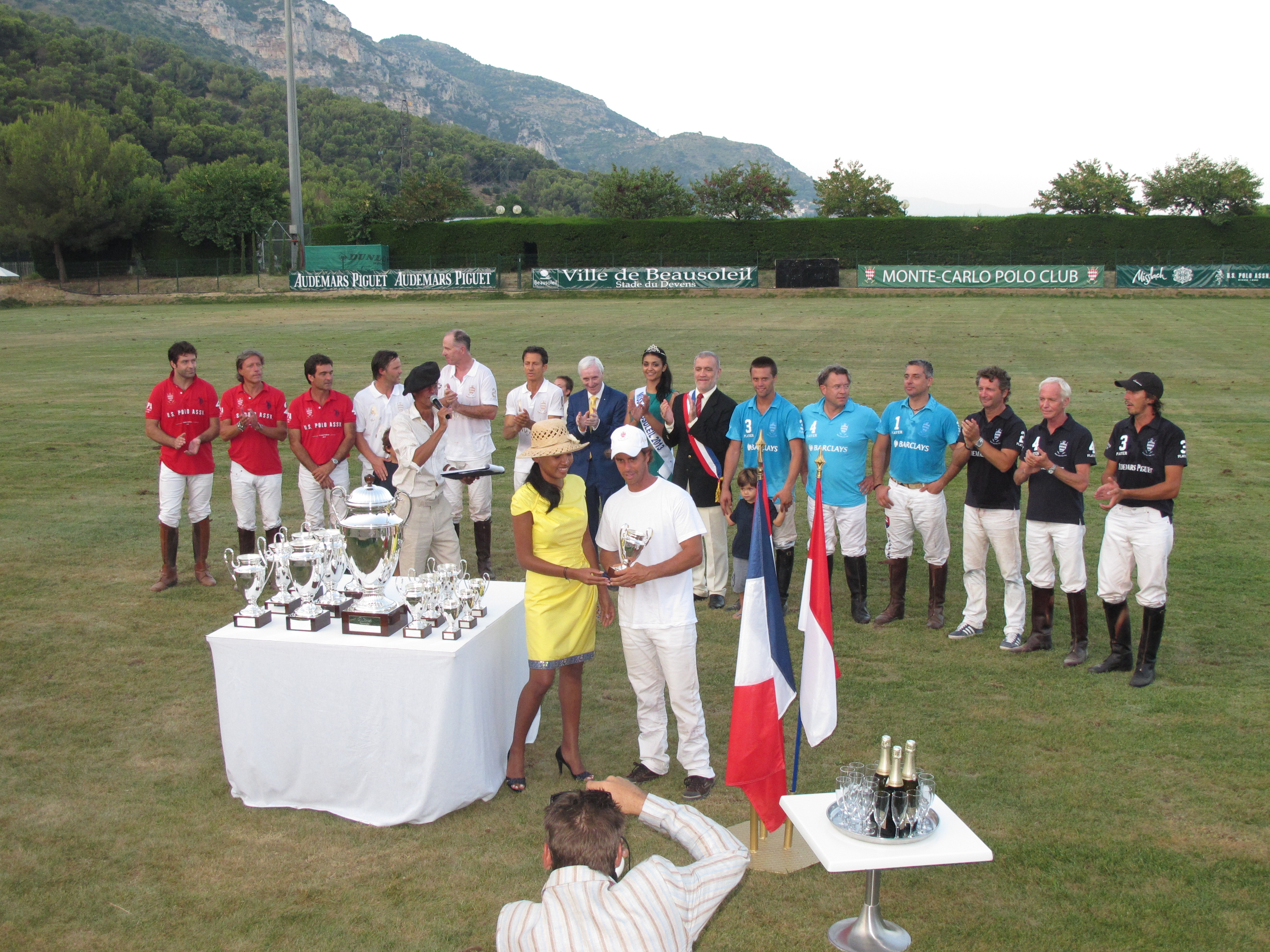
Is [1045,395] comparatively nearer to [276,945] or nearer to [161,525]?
[276,945]

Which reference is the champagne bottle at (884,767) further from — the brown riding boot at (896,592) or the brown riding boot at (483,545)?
the brown riding boot at (483,545)

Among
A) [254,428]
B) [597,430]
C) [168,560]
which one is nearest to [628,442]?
[597,430]

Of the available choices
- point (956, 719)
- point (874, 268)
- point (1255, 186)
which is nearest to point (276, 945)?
point (956, 719)

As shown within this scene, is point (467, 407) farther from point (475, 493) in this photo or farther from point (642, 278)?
point (642, 278)

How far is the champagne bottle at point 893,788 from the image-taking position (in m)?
4.09

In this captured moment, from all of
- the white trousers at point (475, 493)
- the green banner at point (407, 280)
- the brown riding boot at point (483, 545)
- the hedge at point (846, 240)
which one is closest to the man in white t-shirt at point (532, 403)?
the white trousers at point (475, 493)

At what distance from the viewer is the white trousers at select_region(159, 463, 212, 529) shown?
30.8ft

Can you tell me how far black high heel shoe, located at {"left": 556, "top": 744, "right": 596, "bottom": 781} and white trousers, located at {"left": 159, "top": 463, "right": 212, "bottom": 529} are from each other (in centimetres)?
515

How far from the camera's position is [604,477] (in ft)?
30.1

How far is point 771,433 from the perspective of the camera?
861 centimetres

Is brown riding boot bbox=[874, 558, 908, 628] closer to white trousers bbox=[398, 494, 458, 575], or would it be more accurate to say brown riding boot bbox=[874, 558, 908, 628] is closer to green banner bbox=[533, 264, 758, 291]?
white trousers bbox=[398, 494, 458, 575]

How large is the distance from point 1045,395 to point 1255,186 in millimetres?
63977

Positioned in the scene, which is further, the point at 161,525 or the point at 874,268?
the point at 874,268

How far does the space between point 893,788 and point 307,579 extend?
343 centimetres
